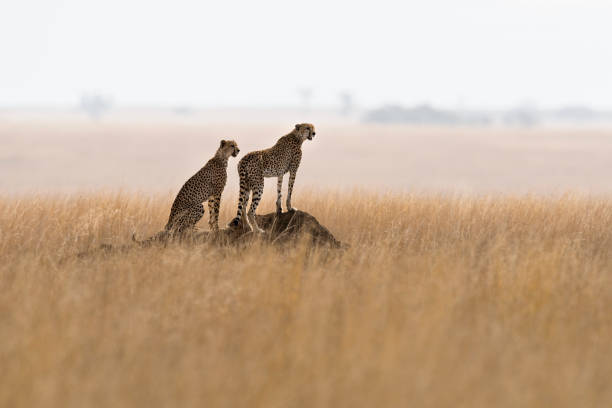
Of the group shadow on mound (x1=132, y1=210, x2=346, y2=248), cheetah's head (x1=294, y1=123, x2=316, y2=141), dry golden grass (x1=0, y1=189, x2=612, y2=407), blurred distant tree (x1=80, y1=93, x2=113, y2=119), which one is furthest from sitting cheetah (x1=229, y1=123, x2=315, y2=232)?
blurred distant tree (x1=80, y1=93, x2=113, y2=119)

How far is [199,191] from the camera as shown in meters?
8.06

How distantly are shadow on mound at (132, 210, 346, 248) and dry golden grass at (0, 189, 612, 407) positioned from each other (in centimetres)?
59

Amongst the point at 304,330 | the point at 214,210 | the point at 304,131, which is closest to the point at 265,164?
the point at 304,131

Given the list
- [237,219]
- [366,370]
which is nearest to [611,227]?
[237,219]

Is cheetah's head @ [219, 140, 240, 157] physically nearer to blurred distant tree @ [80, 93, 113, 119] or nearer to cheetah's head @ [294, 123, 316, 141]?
cheetah's head @ [294, 123, 316, 141]

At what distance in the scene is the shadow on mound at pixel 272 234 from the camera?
805 centimetres

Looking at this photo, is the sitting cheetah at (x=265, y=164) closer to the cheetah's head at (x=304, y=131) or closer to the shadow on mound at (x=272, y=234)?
the cheetah's head at (x=304, y=131)

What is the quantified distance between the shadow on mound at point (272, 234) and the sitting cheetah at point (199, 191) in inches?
5.4

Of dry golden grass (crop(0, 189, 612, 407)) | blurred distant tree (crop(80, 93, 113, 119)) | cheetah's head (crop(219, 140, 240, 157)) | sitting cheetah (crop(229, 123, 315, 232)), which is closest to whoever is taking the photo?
dry golden grass (crop(0, 189, 612, 407))

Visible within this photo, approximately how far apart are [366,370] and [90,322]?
78.5 inches

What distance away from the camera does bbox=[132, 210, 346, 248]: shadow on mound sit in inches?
317

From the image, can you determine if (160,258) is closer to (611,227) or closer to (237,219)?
(237,219)

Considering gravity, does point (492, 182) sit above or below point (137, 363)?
below

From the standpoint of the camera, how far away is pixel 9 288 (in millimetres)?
6125
